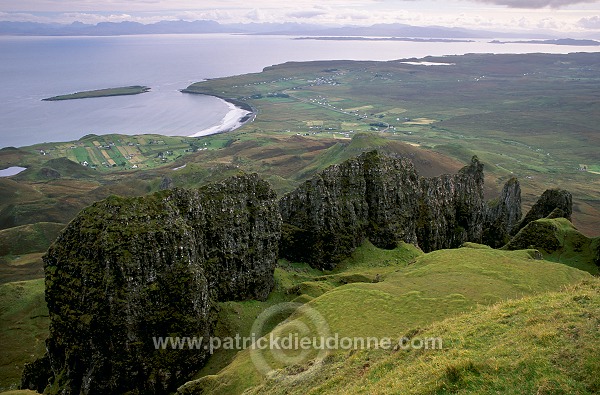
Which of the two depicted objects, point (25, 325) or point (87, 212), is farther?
point (25, 325)

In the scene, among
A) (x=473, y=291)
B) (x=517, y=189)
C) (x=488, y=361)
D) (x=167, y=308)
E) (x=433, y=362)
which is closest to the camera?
(x=488, y=361)

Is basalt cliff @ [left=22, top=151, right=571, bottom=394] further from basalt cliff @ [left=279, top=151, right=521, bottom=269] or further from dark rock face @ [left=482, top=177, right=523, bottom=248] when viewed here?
dark rock face @ [left=482, top=177, right=523, bottom=248]

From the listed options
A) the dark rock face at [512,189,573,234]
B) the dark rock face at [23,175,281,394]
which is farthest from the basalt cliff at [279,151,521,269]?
the dark rock face at [23,175,281,394]

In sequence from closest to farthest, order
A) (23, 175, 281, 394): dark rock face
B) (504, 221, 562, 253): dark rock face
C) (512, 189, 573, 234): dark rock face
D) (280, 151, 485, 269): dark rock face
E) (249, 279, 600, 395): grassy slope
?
(249, 279, 600, 395): grassy slope → (23, 175, 281, 394): dark rock face → (504, 221, 562, 253): dark rock face → (280, 151, 485, 269): dark rock face → (512, 189, 573, 234): dark rock face

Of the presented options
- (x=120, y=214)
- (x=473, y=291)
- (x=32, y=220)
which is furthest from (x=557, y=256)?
(x=32, y=220)

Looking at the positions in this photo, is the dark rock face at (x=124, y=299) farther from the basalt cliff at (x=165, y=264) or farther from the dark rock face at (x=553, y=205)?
the dark rock face at (x=553, y=205)

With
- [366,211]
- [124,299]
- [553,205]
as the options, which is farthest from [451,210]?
[124,299]

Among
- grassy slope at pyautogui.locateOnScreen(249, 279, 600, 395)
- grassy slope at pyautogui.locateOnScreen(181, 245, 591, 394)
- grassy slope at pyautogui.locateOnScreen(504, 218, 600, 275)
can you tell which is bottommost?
grassy slope at pyautogui.locateOnScreen(504, 218, 600, 275)

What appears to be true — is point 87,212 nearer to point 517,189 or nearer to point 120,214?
point 120,214
